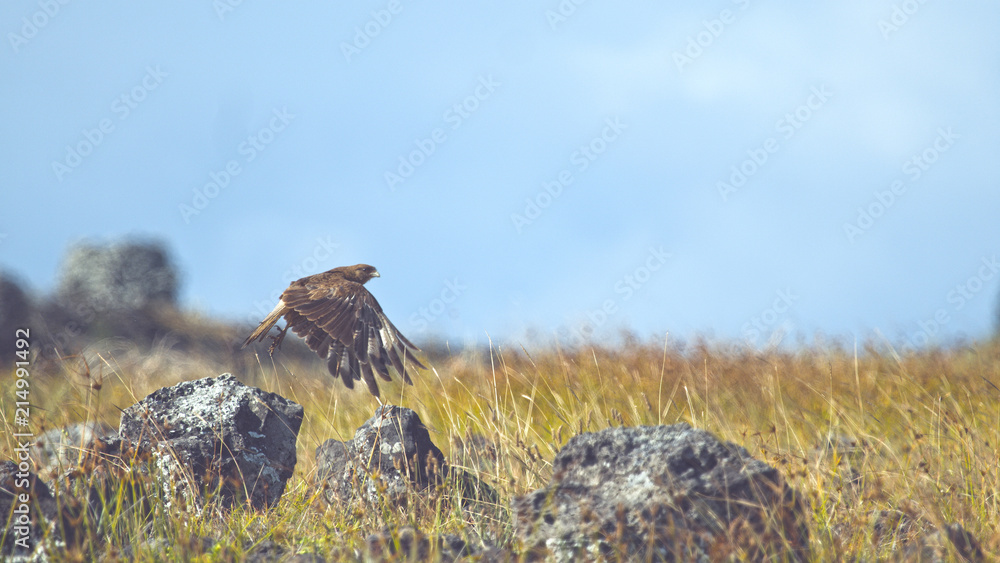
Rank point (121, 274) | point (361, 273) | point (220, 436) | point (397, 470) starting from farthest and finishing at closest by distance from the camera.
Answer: point (121, 274), point (361, 273), point (397, 470), point (220, 436)

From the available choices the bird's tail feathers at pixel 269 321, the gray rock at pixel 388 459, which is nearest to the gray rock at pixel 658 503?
the gray rock at pixel 388 459

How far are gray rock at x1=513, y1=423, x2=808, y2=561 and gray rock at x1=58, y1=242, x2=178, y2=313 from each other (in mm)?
18492

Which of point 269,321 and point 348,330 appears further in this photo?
point 269,321

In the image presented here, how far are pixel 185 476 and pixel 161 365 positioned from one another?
1103 centimetres

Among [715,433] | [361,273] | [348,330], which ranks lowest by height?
[715,433]

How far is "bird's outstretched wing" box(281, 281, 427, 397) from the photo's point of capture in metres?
5.10

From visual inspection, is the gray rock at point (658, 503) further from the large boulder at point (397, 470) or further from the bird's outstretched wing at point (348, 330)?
the bird's outstretched wing at point (348, 330)

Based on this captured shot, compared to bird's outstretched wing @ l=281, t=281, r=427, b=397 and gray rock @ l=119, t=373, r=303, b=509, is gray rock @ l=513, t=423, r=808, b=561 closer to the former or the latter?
gray rock @ l=119, t=373, r=303, b=509

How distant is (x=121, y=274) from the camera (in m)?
20.3

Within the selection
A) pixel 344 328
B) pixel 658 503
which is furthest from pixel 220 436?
pixel 658 503

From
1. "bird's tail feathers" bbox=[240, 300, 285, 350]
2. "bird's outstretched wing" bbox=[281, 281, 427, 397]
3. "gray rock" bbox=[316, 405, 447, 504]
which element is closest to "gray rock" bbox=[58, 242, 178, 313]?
"bird's tail feathers" bbox=[240, 300, 285, 350]

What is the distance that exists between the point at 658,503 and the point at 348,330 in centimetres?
277

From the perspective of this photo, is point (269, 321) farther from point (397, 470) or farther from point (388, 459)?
point (397, 470)

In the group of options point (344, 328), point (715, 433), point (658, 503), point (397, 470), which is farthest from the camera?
point (715, 433)
